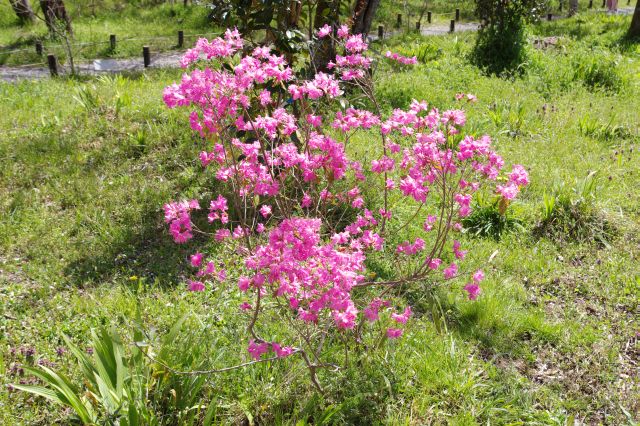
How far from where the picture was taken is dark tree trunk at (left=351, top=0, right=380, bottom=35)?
7711 mm

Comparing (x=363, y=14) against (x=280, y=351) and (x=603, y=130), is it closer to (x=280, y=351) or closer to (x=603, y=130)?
(x=603, y=130)

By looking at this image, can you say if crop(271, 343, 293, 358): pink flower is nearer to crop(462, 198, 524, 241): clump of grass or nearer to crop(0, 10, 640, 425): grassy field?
crop(0, 10, 640, 425): grassy field

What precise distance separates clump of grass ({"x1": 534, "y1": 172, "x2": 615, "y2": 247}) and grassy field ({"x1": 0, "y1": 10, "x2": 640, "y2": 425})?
17mm

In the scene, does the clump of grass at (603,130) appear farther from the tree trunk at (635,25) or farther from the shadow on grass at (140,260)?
the tree trunk at (635,25)

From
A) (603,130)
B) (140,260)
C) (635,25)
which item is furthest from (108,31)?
(603,130)

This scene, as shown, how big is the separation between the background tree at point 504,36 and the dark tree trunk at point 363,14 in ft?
7.68

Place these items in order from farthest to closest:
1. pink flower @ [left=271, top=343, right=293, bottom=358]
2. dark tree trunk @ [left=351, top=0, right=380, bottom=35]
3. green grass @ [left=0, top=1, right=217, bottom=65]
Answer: green grass @ [left=0, top=1, right=217, bottom=65]
dark tree trunk @ [left=351, top=0, right=380, bottom=35]
pink flower @ [left=271, top=343, right=293, bottom=358]

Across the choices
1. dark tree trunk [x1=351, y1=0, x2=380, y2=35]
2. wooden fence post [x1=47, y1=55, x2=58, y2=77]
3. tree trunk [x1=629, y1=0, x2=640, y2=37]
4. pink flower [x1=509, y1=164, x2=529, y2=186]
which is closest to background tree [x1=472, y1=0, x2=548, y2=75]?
dark tree trunk [x1=351, y1=0, x2=380, y2=35]

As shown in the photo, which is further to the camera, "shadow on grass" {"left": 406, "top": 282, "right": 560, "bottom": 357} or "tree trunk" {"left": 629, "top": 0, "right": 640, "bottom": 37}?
"tree trunk" {"left": 629, "top": 0, "right": 640, "bottom": 37}

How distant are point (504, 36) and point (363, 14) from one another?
296 cm

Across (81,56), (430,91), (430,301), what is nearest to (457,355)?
(430,301)

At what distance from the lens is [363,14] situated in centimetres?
776

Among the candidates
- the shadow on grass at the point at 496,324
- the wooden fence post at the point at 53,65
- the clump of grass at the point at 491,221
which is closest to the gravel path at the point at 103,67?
the wooden fence post at the point at 53,65

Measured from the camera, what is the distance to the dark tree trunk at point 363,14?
7711 millimetres
